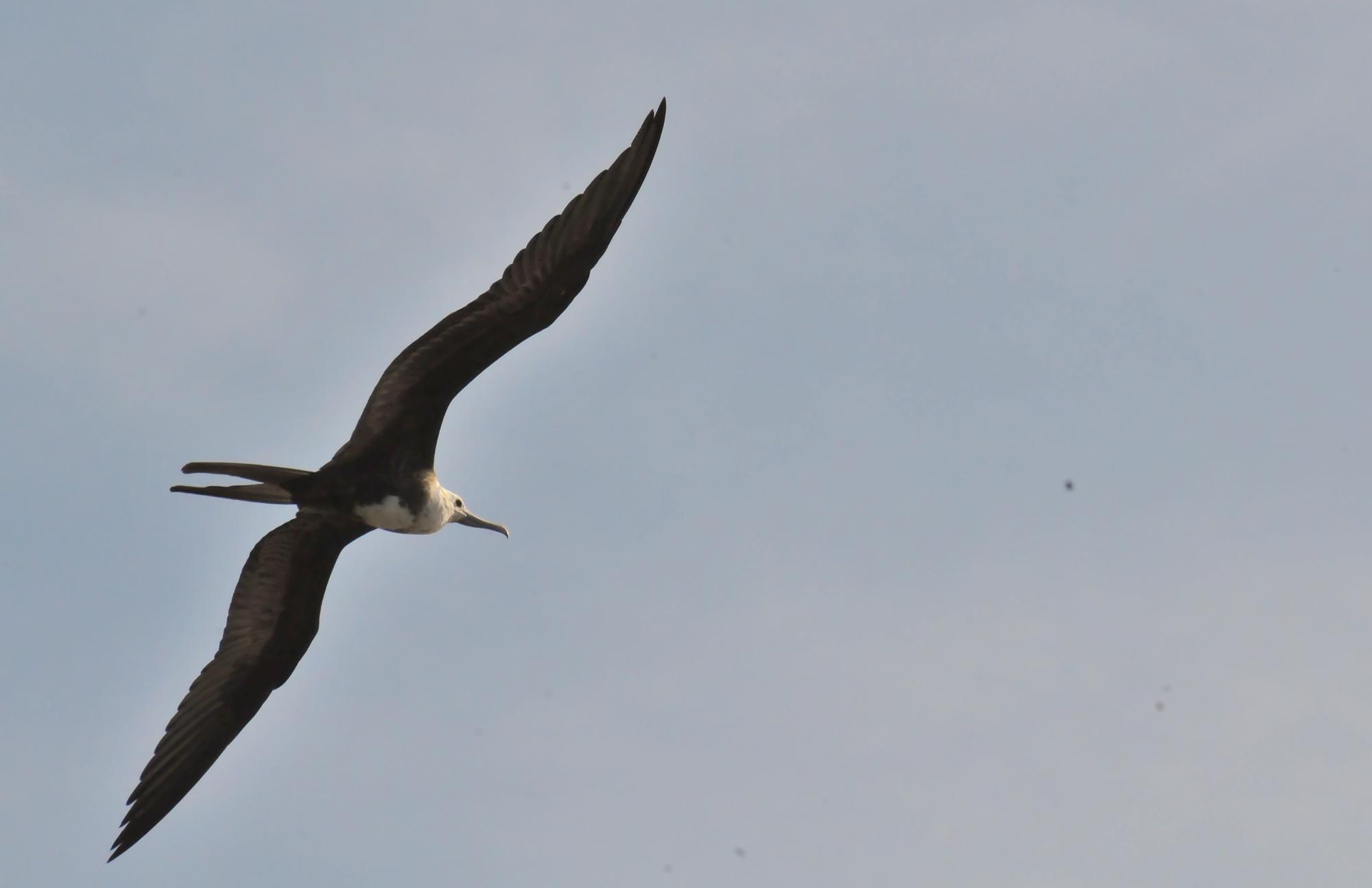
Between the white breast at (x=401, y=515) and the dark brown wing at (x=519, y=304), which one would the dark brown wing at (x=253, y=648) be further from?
the dark brown wing at (x=519, y=304)

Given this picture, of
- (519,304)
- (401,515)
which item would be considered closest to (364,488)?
(401,515)

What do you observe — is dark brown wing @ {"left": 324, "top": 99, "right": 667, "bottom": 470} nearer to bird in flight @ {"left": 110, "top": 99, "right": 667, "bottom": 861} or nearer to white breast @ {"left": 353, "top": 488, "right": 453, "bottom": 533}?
bird in flight @ {"left": 110, "top": 99, "right": 667, "bottom": 861}

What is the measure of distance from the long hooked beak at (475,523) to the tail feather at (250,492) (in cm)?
163

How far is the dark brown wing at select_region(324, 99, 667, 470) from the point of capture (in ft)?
36.0

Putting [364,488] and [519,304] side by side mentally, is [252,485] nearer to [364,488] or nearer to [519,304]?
[364,488]

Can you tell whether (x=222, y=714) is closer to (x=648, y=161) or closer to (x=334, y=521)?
(x=334, y=521)

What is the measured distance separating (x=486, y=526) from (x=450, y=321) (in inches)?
95.7

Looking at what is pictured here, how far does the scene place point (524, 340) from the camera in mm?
11344

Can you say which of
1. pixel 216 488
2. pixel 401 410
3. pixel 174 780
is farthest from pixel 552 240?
pixel 174 780

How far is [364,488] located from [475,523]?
1532mm

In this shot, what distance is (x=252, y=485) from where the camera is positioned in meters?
11.5

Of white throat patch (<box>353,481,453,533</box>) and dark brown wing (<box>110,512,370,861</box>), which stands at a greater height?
white throat patch (<box>353,481,453,533</box>)

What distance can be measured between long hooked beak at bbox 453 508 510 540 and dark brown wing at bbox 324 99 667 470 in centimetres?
154

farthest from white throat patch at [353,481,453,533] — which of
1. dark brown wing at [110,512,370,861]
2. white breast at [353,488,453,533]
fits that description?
dark brown wing at [110,512,370,861]
